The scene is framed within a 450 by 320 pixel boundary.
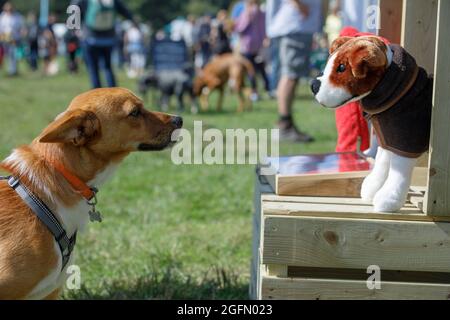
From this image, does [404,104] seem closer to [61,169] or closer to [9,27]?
[61,169]

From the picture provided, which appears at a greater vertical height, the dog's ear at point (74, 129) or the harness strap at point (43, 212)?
the dog's ear at point (74, 129)

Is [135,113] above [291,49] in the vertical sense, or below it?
below

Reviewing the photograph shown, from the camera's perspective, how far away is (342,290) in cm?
261

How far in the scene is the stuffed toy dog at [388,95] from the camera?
2.54 m

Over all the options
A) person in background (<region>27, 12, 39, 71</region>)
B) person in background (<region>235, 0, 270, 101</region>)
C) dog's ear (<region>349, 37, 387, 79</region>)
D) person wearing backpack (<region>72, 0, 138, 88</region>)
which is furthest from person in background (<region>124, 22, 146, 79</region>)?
dog's ear (<region>349, 37, 387, 79</region>)

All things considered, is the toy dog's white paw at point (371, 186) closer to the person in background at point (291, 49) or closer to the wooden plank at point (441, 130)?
the wooden plank at point (441, 130)

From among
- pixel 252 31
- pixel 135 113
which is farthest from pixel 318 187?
pixel 252 31

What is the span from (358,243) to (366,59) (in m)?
0.69

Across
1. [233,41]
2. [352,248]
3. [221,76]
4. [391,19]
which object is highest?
[233,41]

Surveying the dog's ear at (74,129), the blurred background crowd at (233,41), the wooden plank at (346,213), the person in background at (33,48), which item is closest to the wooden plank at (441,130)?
the wooden plank at (346,213)

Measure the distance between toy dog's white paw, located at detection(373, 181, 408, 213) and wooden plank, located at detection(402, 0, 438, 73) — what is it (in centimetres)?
81

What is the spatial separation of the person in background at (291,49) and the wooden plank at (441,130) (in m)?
5.68

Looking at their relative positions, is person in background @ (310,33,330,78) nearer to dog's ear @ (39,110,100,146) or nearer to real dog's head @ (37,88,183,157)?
real dog's head @ (37,88,183,157)

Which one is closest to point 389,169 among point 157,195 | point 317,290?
point 317,290
